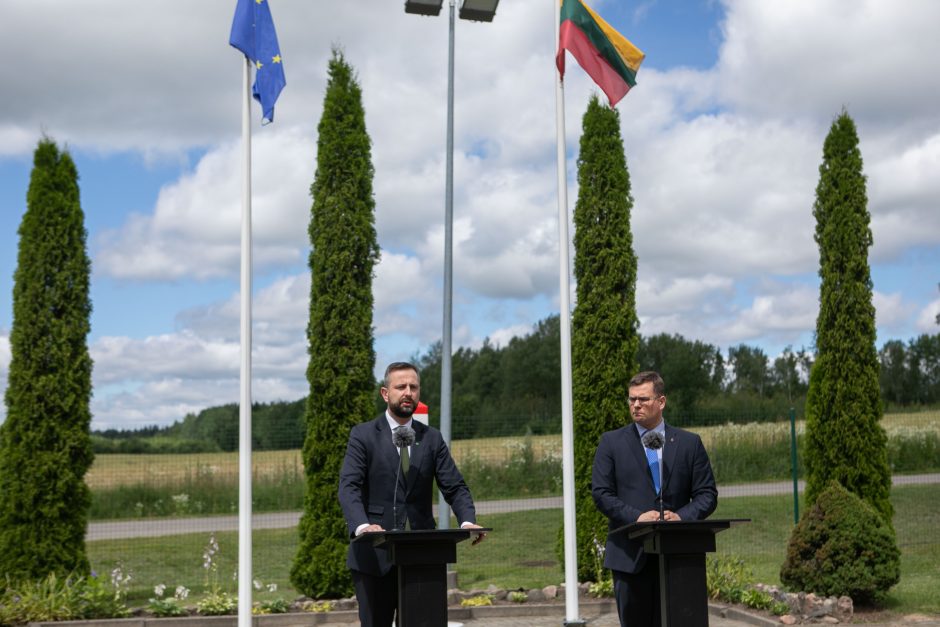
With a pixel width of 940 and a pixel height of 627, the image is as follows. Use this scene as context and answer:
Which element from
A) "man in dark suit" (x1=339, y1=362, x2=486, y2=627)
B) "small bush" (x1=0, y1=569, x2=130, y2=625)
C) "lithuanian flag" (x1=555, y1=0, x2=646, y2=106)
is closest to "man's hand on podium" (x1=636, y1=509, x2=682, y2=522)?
"man in dark suit" (x1=339, y1=362, x2=486, y2=627)

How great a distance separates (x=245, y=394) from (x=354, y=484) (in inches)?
167

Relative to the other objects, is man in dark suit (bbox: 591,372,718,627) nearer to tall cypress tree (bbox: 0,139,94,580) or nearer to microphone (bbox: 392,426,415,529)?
microphone (bbox: 392,426,415,529)

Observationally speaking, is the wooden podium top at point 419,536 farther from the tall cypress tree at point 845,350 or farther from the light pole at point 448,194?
the tall cypress tree at point 845,350

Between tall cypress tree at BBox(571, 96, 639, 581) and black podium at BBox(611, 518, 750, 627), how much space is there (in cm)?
715

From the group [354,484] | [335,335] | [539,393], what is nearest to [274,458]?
[335,335]

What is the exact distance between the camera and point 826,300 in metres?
13.4

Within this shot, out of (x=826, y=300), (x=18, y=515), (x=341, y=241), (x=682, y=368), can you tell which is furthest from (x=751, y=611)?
(x=682, y=368)

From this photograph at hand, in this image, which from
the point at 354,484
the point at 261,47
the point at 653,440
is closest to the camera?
the point at 354,484

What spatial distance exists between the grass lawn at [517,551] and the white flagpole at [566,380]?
2911 mm

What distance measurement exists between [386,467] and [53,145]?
8.18 m

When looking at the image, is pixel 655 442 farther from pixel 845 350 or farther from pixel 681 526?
pixel 845 350

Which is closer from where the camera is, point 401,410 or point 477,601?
point 401,410

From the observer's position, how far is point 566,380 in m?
9.77

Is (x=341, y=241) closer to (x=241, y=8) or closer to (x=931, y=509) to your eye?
(x=241, y=8)
